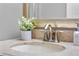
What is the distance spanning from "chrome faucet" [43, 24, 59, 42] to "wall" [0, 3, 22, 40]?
264 mm

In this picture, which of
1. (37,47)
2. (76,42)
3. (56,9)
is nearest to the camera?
(76,42)

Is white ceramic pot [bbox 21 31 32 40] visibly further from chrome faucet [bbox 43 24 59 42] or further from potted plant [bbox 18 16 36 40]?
chrome faucet [bbox 43 24 59 42]

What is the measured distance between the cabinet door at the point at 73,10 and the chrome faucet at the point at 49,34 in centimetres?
19

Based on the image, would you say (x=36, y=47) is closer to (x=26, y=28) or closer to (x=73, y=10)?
(x=26, y=28)

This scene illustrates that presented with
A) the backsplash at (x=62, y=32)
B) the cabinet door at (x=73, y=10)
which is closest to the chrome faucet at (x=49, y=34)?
the backsplash at (x=62, y=32)

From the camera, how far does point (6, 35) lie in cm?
146

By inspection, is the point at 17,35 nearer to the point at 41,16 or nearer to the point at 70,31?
the point at 41,16

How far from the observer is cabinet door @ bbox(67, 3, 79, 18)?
1.38 metres

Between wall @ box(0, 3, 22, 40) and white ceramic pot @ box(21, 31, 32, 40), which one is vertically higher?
wall @ box(0, 3, 22, 40)

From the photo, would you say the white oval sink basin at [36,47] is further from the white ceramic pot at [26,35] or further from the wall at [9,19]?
the wall at [9,19]

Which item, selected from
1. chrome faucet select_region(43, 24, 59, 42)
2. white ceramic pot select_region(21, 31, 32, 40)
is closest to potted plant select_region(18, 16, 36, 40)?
white ceramic pot select_region(21, 31, 32, 40)

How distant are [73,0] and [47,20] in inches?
10.8

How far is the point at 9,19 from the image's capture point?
57.0 inches

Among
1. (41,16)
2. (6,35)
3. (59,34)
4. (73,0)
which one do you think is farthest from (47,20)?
(6,35)
